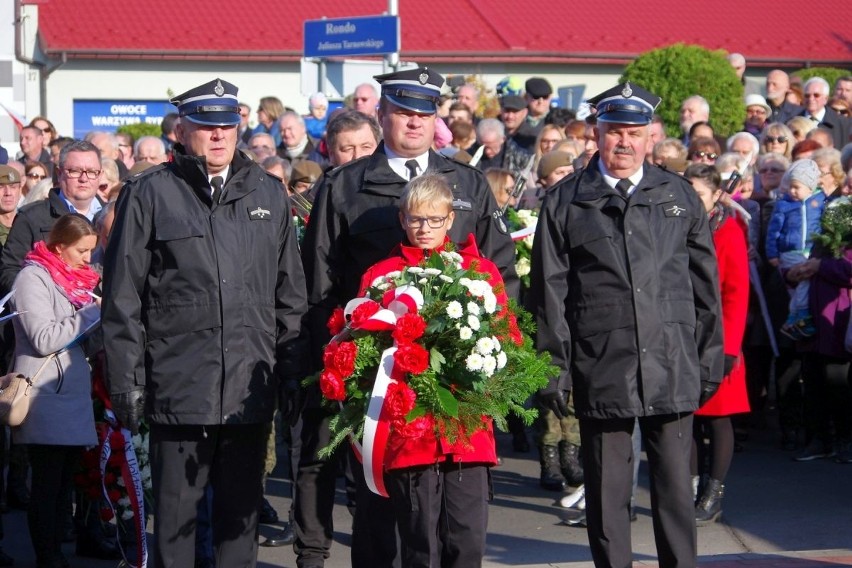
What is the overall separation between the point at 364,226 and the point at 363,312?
0.90m

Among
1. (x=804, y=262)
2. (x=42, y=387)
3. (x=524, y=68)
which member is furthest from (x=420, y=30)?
(x=42, y=387)

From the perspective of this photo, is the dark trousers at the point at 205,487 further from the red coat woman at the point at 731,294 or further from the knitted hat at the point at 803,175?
the knitted hat at the point at 803,175

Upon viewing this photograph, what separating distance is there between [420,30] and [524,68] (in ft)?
8.92

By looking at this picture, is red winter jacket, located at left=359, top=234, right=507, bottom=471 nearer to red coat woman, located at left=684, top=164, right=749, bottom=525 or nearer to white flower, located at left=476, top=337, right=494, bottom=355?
white flower, located at left=476, top=337, right=494, bottom=355

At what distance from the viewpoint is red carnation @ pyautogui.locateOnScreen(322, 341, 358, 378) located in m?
5.47

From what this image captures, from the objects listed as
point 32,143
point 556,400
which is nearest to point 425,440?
point 556,400

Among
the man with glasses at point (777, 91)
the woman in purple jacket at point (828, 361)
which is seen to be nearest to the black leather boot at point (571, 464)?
the woman in purple jacket at point (828, 361)

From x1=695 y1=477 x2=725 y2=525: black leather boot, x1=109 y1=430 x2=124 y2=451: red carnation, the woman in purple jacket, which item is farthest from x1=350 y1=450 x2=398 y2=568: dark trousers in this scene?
the woman in purple jacket

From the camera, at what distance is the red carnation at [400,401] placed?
5422 millimetres

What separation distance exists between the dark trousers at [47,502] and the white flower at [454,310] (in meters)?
2.75

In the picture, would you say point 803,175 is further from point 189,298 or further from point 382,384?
point 189,298

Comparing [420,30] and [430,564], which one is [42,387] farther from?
[420,30]

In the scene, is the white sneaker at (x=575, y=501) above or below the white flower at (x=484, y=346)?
below

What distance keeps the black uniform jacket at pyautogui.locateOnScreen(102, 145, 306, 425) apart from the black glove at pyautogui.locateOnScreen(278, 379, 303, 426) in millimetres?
67
